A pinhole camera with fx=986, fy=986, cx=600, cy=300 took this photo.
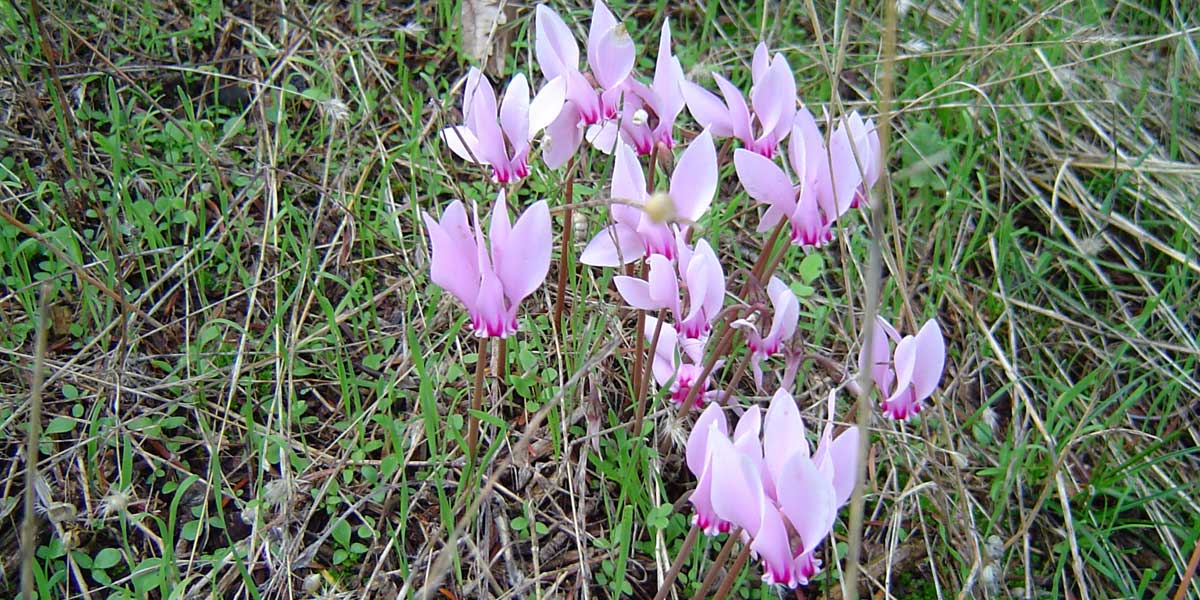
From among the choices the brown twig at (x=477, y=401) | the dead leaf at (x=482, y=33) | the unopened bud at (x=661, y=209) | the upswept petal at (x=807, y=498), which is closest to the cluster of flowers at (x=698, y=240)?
the upswept petal at (x=807, y=498)

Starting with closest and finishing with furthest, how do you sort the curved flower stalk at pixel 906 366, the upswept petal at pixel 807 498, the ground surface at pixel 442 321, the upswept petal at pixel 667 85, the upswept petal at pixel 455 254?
the upswept petal at pixel 807 498 < the upswept petal at pixel 455 254 < the curved flower stalk at pixel 906 366 < the upswept petal at pixel 667 85 < the ground surface at pixel 442 321

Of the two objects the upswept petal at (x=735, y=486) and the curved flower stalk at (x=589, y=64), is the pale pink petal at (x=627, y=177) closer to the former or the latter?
the curved flower stalk at (x=589, y=64)

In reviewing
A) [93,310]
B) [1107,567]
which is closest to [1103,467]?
[1107,567]

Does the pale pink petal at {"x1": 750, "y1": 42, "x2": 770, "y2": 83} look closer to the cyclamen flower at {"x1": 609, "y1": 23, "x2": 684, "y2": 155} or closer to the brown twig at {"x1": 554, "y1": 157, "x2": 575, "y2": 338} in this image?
the cyclamen flower at {"x1": 609, "y1": 23, "x2": 684, "y2": 155}

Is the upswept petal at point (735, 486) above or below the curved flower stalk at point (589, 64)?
below

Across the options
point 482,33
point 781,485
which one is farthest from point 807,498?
point 482,33

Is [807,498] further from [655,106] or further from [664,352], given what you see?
[655,106]
